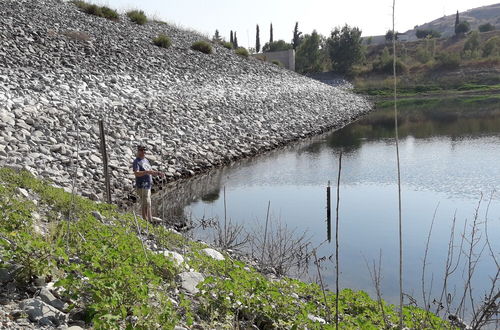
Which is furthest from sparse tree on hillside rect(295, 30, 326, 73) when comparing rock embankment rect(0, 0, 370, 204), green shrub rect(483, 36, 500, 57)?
rock embankment rect(0, 0, 370, 204)

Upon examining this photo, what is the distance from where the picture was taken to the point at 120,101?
1755 cm

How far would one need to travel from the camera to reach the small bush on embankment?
28891 mm

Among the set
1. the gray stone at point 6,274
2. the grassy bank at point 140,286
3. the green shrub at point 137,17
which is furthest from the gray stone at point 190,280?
the green shrub at point 137,17

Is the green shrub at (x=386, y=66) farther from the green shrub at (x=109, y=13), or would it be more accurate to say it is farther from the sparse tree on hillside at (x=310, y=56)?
the green shrub at (x=109, y=13)

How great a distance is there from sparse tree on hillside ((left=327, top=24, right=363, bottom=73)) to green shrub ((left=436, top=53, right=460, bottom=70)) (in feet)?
32.4

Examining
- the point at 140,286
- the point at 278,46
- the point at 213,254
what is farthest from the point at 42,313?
the point at 278,46

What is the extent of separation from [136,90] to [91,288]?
52.7ft

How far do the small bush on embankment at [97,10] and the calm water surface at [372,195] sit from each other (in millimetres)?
14430

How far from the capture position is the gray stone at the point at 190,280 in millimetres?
5203

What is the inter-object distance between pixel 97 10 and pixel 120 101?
1402 centimetres

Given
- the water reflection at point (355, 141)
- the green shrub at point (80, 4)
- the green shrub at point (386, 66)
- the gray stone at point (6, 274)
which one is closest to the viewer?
the gray stone at point (6, 274)

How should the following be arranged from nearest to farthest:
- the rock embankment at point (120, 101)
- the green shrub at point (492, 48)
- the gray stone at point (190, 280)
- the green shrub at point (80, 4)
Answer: the gray stone at point (190, 280), the rock embankment at point (120, 101), the green shrub at point (80, 4), the green shrub at point (492, 48)

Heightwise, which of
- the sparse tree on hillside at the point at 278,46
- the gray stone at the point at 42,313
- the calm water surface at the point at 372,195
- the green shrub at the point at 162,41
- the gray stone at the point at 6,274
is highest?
the sparse tree on hillside at the point at 278,46

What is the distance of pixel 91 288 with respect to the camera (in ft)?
13.5
